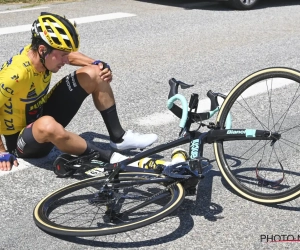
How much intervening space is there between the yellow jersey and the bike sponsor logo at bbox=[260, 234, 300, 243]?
1.98 metres

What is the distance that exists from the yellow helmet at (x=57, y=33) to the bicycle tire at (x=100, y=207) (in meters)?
0.96

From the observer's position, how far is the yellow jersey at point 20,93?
4684 millimetres

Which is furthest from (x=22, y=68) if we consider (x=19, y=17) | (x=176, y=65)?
(x=19, y=17)

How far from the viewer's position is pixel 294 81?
4.51 metres

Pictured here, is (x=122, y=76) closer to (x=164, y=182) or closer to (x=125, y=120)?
(x=125, y=120)

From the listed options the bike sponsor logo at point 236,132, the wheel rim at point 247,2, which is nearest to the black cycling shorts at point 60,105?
the bike sponsor logo at point 236,132

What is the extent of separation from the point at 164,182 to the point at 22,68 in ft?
4.44

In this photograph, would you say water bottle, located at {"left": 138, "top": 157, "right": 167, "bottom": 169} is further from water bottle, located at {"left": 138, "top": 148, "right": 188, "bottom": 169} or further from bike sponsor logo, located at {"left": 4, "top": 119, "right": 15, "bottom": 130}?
bike sponsor logo, located at {"left": 4, "top": 119, "right": 15, "bottom": 130}

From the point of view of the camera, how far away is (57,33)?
178 inches

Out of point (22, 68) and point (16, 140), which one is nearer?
point (22, 68)

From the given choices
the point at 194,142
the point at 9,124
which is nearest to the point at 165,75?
the point at 9,124

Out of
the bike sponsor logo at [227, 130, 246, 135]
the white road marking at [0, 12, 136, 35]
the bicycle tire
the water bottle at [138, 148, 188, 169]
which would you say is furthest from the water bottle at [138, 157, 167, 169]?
the white road marking at [0, 12, 136, 35]

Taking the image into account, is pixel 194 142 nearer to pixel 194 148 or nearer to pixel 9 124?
pixel 194 148

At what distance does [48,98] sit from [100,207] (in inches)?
47.5
